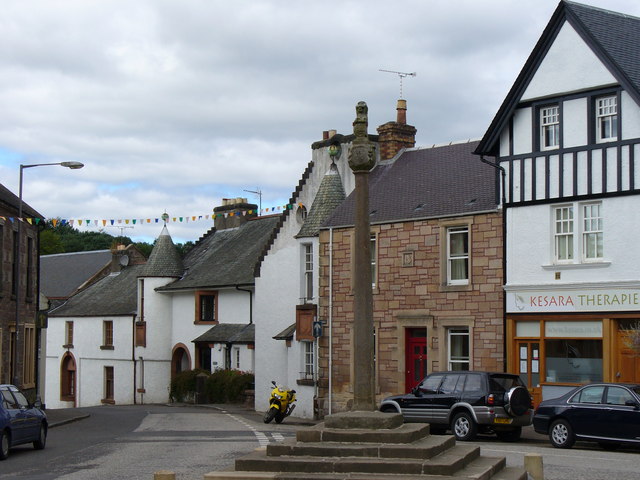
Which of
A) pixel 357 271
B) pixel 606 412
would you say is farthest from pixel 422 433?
pixel 606 412

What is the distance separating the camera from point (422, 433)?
16.7m

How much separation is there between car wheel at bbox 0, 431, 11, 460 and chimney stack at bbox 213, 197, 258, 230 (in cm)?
3404

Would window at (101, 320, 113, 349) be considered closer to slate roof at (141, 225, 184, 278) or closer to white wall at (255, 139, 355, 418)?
slate roof at (141, 225, 184, 278)

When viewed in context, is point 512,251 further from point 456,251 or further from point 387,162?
point 387,162

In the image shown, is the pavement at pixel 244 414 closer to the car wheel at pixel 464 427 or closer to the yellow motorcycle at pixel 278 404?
the yellow motorcycle at pixel 278 404

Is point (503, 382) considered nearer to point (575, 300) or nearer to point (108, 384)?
point (575, 300)

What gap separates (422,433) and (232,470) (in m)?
3.11

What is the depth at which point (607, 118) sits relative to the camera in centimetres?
2731

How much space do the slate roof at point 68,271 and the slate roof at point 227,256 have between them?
52.0ft

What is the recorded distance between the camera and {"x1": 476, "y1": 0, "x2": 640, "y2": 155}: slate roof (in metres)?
26.7

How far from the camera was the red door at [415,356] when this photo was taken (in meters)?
31.9

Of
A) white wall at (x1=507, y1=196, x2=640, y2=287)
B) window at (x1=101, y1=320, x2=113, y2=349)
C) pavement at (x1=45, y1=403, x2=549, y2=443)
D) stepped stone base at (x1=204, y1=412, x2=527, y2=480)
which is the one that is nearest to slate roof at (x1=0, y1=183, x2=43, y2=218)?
pavement at (x1=45, y1=403, x2=549, y2=443)

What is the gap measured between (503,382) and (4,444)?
1130cm

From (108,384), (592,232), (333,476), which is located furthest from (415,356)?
(108,384)
